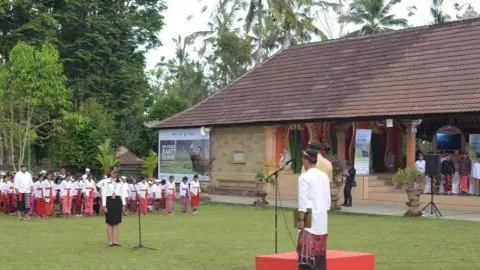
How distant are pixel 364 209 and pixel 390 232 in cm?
624

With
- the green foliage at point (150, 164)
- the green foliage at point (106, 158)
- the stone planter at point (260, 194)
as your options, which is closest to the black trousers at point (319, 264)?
the stone planter at point (260, 194)

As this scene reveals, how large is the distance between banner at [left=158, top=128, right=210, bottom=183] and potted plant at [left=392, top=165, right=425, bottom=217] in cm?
1200

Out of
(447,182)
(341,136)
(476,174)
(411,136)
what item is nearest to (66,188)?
(341,136)

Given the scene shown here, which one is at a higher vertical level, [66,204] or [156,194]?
[156,194]

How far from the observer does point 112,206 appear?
1437 cm

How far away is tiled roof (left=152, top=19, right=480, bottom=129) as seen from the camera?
24.2 m

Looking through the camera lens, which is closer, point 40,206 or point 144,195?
point 40,206

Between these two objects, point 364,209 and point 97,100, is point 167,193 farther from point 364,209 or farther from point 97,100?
point 97,100

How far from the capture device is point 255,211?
914 inches

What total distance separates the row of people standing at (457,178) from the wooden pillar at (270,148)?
6.44m

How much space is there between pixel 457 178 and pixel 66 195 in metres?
12.7

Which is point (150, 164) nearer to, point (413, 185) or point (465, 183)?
point (465, 183)

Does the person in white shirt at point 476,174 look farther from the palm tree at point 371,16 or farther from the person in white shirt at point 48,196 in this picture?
the palm tree at point 371,16

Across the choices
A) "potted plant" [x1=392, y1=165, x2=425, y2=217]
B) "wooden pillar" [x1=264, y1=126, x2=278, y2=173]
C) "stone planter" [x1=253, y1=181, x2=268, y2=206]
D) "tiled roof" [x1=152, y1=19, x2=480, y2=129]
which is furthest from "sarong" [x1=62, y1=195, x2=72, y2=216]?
"potted plant" [x1=392, y1=165, x2=425, y2=217]
